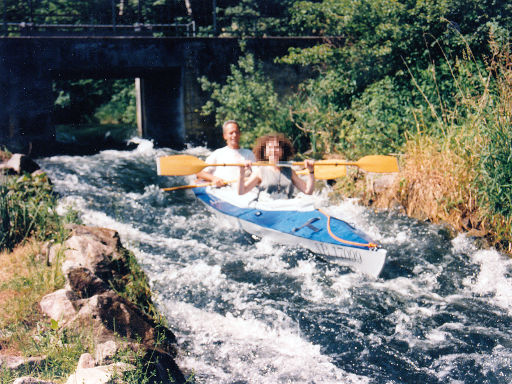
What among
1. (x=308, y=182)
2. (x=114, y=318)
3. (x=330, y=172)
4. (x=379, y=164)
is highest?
(x=379, y=164)

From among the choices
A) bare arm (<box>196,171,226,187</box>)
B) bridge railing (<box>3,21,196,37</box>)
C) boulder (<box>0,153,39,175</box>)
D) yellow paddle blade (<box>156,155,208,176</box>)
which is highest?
bridge railing (<box>3,21,196,37</box>)

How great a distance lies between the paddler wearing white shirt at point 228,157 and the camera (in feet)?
20.9

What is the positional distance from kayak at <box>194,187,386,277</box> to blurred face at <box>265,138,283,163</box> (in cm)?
48

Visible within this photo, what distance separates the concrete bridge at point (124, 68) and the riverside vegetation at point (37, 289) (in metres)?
5.27

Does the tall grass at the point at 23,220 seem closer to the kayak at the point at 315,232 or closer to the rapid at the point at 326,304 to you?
the rapid at the point at 326,304

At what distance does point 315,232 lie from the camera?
5.20 meters

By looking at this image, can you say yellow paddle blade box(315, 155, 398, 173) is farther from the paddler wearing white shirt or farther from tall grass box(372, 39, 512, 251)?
the paddler wearing white shirt

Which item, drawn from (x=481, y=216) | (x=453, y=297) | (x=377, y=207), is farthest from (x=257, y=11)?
(x=453, y=297)

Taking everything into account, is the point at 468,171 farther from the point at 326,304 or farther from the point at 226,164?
the point at 226,164

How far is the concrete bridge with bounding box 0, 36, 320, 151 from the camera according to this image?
10.4 metres

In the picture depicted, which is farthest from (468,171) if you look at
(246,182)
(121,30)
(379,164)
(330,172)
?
(121,30)

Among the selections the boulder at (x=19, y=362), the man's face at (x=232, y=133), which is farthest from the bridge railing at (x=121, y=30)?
the boulder at (x=19, y=362)

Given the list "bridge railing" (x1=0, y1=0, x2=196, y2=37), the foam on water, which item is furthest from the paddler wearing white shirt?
"bridge railing" (x1=0, y1=0, x2=196, y2=37)

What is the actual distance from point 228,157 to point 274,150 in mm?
1073
